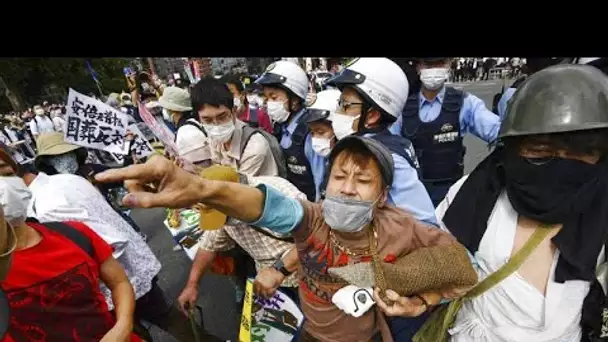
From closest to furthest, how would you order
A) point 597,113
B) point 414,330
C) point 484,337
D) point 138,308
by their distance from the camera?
1. point 597,113
2. point 484,337
3. point 414,330
4. point 138,308

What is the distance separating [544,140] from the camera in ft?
4.20

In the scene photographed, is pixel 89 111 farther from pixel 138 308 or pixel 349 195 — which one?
pixel 349 195

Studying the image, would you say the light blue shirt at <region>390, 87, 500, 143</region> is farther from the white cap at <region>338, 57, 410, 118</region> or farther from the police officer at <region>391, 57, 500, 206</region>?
the white cap at <region>338, 57, 410, 118</region>

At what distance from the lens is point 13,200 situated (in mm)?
1499

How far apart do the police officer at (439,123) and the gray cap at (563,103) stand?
180 cm

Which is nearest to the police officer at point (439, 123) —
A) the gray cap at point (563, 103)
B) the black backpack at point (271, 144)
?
the black backpack at point (271, 144)

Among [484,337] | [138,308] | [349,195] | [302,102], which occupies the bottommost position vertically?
[138,308]

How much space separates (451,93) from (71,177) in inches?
120

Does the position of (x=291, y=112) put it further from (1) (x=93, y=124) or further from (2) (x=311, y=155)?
(1) (x=93, y=124)

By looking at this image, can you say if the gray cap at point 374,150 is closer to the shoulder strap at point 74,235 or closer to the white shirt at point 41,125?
the shoulder strap at point 74,235

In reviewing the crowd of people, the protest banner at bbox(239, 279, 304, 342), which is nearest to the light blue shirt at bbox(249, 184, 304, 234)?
the crowd of people

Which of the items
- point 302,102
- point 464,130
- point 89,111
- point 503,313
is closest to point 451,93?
point 464,130

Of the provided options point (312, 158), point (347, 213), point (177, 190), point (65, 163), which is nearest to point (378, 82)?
point (312, 158)

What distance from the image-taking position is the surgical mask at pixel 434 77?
309cm
